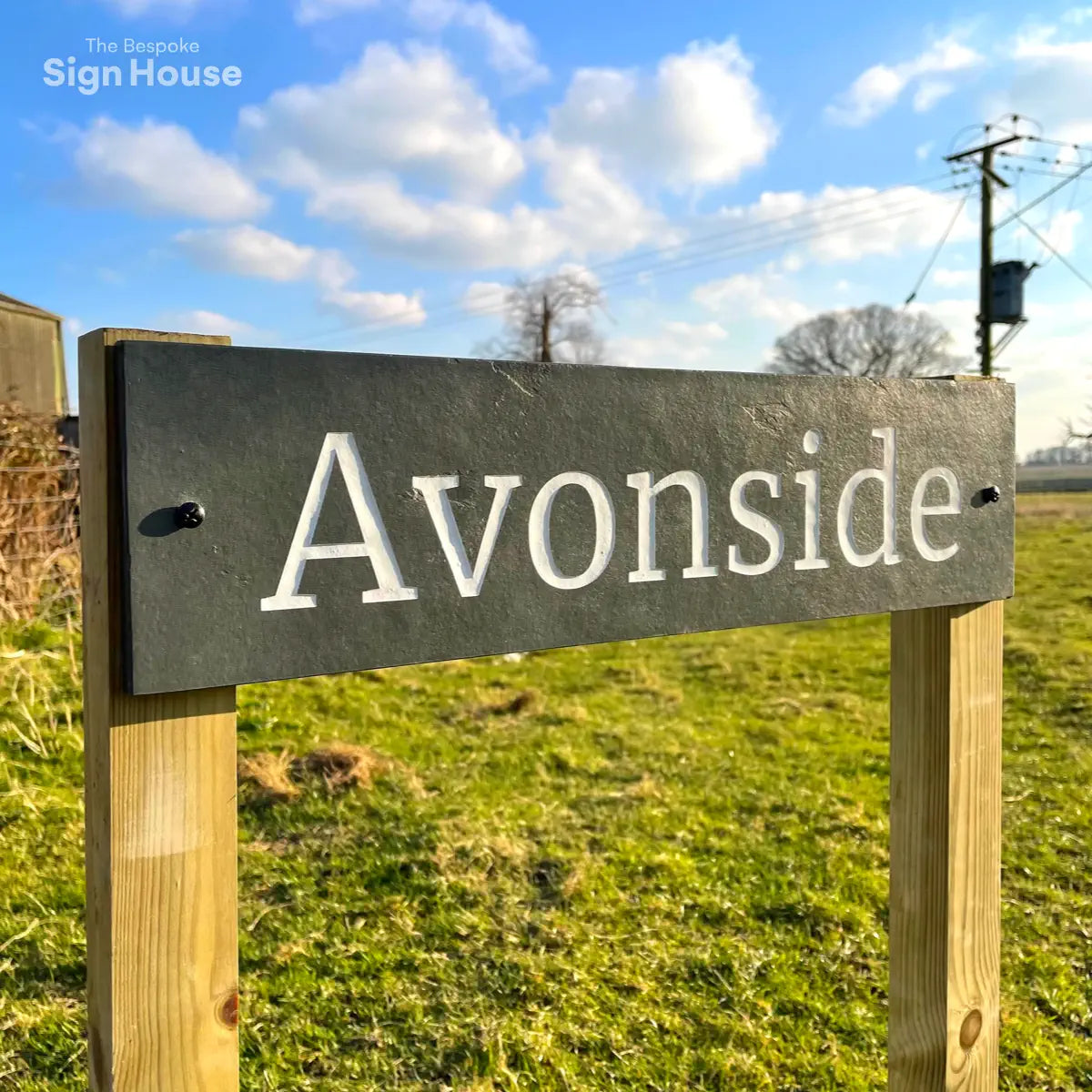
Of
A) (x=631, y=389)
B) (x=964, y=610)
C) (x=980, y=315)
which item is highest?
(x=980, y=315)

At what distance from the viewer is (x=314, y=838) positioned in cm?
331

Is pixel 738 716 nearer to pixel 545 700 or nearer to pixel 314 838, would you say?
pixel 545 700

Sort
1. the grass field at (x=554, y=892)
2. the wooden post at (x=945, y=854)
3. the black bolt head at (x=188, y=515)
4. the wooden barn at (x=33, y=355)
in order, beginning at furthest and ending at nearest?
the wooden barn at (x=33, y=355) → the grass field at (x=554, y=892) → the wooden post at (x=945, y=854) → the black bolt head at (x=188, y=515)

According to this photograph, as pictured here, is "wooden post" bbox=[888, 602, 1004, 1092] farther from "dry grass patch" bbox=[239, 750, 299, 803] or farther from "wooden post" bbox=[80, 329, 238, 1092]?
"dry grass patch" bbox=[239, 750, 299, 803]

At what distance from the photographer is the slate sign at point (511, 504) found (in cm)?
88

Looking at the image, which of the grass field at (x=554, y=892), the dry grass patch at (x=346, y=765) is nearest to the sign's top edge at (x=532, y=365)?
the grass field at (x=554, y=892)

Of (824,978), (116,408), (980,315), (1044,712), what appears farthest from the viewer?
(980,315)

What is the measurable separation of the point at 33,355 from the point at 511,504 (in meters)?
12.6

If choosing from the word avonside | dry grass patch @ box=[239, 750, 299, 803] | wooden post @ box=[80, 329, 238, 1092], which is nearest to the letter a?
the word avonside

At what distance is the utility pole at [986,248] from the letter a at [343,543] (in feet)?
47.8

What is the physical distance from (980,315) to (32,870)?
14524mm

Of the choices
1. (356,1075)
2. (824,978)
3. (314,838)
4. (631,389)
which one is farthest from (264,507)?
(314,838)

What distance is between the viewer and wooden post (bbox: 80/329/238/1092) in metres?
0.88

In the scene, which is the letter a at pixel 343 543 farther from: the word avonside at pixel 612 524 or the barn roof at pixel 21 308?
the barn roof at pixel 21 308
